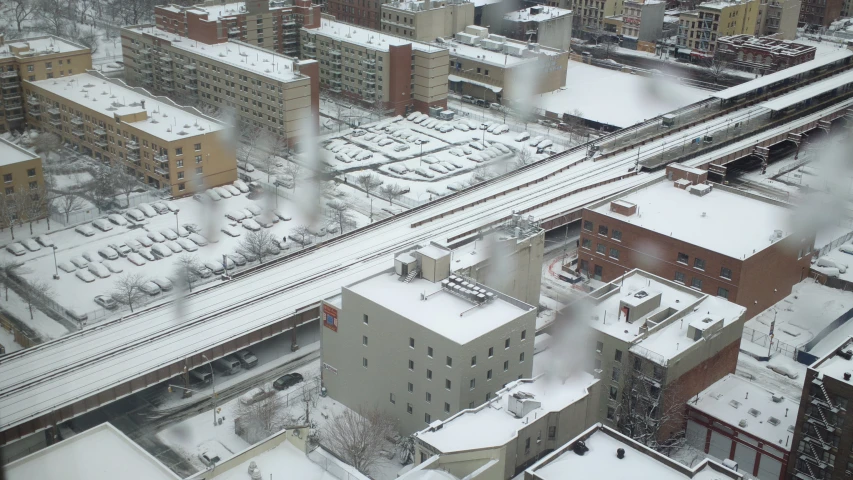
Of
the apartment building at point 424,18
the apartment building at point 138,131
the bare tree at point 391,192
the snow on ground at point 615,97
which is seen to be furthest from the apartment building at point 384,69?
the apartment building at point 138,131

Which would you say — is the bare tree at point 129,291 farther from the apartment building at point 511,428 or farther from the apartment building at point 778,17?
the apartment building at point 778,17

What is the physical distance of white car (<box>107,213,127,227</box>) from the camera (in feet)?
57.3

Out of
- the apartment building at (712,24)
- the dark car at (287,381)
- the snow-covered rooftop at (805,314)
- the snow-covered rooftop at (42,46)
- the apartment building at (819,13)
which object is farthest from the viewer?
the apartment building at (819,13)

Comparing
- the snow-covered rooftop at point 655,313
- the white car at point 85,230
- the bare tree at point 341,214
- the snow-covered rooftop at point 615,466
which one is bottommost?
the white car at point 85,230

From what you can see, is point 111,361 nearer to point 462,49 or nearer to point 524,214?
point 524,214

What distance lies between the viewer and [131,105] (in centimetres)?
2014

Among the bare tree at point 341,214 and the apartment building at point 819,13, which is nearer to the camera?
the bare tree at point 341,214

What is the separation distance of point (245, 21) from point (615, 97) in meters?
10.8

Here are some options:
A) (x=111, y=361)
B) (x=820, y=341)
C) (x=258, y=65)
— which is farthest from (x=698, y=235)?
(x=258, y=65)

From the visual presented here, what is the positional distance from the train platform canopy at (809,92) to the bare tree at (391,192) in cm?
1040

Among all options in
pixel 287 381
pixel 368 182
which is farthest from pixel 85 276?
pixel 368 182

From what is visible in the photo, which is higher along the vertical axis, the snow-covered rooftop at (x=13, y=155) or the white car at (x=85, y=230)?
the snow-covered rooftop at (x=13, y=155)

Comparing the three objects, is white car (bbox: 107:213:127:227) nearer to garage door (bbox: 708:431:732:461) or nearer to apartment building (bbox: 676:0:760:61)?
garage door (bbox: 708:431:732:461)

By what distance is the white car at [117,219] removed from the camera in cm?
1747
